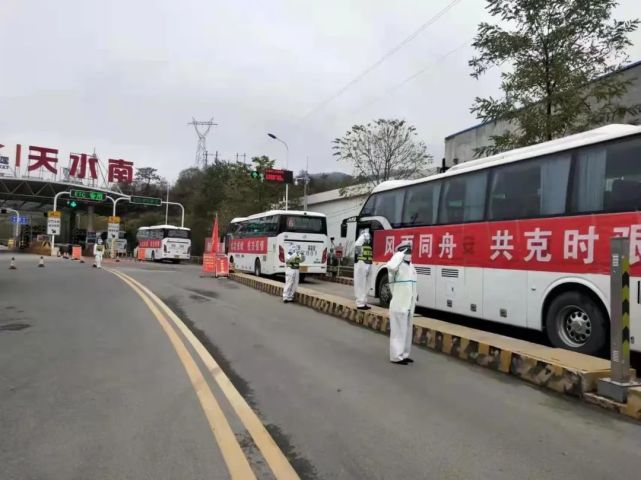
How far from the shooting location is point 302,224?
963 inches

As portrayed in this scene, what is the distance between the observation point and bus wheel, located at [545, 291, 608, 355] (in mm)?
7891

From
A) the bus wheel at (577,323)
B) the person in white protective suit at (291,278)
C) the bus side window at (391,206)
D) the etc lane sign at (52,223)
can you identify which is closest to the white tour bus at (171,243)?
the etc lane sign at (52,223)

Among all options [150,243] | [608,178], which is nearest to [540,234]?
[608,178]

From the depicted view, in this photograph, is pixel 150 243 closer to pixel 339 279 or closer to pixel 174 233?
pixel 174 233

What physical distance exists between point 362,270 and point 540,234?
4.96m

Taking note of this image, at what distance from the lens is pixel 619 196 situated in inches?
307

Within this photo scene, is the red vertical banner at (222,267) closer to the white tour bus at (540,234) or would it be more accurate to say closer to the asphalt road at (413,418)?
the white tour bus at (540,234)

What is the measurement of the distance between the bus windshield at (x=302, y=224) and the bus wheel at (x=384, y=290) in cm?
995

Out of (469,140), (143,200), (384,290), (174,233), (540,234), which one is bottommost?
(384,290)

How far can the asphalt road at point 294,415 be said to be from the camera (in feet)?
14.1

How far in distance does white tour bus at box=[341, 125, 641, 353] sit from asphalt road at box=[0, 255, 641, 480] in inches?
71.3

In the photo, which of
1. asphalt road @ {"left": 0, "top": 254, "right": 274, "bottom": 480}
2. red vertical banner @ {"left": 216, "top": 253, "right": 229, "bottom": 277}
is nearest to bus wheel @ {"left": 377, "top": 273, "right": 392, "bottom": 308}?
asphalt road @ {"left": 0, "top": 254, "right": 274, "bottom": 480}

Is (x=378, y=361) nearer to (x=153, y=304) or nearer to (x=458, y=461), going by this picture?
(x=458, y=461)

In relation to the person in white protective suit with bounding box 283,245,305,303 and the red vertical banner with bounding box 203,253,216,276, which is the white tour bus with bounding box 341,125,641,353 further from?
the red vertical banner with bounding box 203,253,216,276
